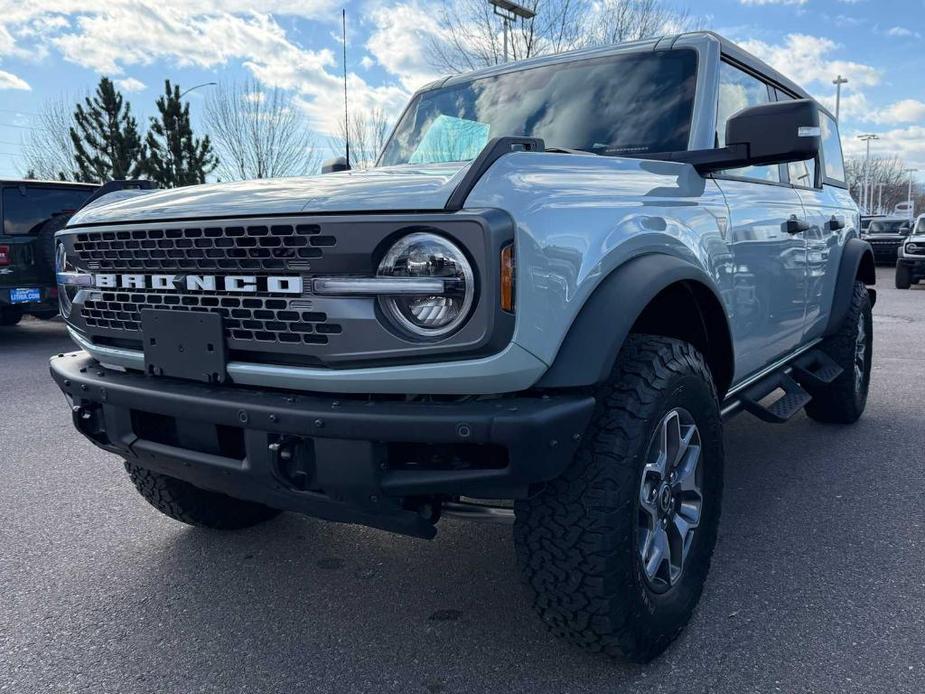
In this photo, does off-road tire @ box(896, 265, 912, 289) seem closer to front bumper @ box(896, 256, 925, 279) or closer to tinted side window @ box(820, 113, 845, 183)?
front bumper @ box(896, 256, 925, 279)

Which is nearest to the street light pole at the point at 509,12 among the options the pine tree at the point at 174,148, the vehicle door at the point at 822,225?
the pine tree at the point at 174,148

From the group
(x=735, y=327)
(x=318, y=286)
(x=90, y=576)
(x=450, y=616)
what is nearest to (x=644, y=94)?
(x=735, y=327)

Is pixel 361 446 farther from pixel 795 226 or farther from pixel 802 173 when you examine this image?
pixel 802 173

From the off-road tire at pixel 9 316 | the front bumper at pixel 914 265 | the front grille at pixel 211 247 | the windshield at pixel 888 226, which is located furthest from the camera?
the windshield at pixel 888 226

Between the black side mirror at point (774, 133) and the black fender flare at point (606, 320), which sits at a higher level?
the black side mirror at point (774, 133)

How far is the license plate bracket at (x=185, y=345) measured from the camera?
2078 millimetres

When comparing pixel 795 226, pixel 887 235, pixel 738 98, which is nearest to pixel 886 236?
pixel 887 235

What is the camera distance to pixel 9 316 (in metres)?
10.4

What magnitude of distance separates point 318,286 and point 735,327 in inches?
65.0

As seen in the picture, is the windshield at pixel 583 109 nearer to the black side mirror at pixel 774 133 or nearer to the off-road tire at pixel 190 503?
the black side mirror at pixel 774 133

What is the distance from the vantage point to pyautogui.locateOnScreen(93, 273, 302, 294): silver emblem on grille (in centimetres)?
196

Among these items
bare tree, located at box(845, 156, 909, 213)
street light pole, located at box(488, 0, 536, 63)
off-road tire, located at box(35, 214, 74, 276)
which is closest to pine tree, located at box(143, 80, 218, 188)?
street light pole, located at box(488, 0, 536, 63)

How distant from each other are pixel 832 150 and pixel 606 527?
13.4ft

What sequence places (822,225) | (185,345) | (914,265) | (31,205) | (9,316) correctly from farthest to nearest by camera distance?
(914,265), (9,316), (31,205), (822,225), (185,345)
